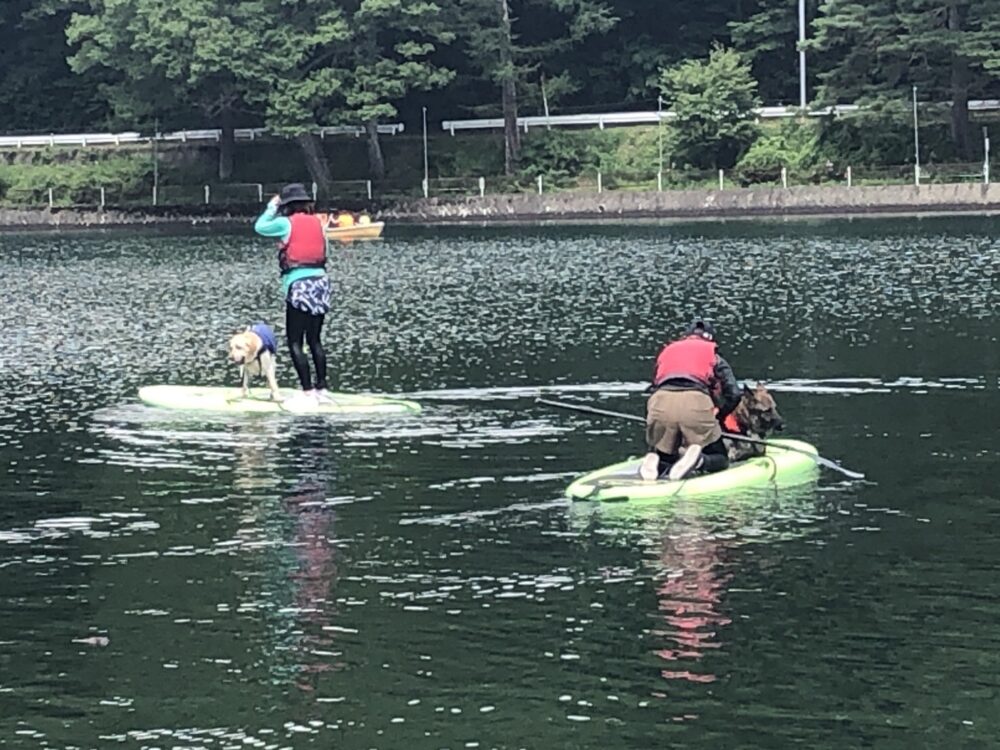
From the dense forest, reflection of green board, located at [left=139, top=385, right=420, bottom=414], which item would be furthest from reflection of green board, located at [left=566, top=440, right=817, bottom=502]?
the dense forest

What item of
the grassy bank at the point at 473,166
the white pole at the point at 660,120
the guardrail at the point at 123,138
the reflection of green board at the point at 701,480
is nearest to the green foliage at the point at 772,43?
the white pole at the point at 660,120

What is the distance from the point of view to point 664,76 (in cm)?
6319

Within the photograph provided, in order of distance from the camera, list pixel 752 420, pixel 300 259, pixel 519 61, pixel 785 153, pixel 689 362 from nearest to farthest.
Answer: pixel 689 362, pixel 752 420, pixel 300 259, pixel 785 153, pixel 519 61

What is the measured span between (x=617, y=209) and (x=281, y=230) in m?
43.0

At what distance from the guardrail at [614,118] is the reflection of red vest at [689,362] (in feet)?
156

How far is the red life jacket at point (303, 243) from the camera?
17812 millimetres

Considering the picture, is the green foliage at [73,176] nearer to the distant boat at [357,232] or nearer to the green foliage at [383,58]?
the green foliage at [383,58]

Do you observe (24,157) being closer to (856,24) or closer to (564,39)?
(564,39)

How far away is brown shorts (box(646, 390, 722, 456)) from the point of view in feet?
43.3

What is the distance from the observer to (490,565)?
11531 mm

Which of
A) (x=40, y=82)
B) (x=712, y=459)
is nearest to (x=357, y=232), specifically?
(x=40, y=82)

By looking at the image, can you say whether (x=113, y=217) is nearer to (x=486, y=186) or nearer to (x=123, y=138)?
(x=123, y=138)

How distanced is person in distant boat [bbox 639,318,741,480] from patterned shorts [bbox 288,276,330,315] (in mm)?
5412

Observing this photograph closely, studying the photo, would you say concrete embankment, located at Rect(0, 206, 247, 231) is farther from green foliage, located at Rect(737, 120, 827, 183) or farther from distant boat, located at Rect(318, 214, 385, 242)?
green foliage, located at Rect(737, 120, 827, 183)
